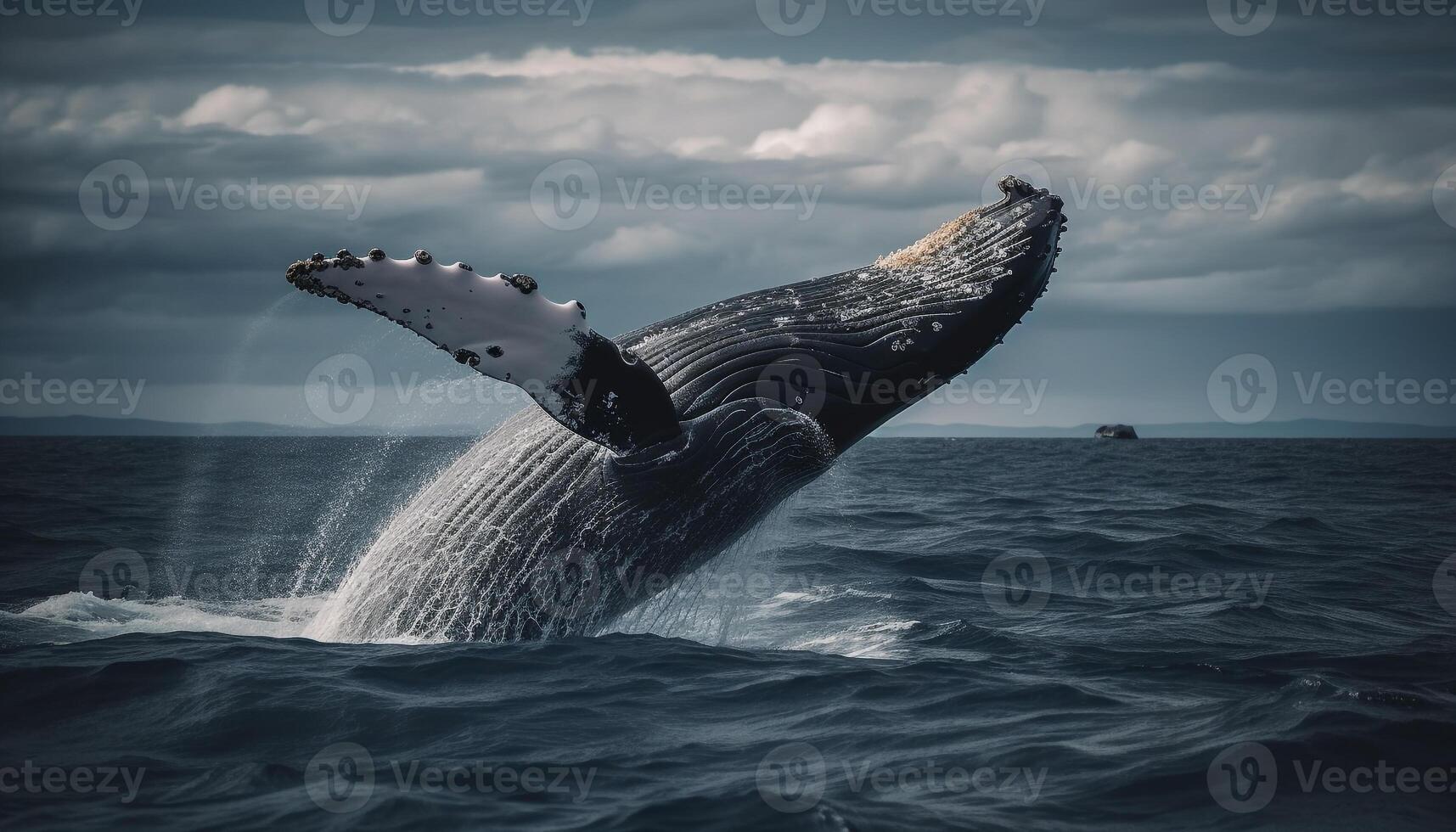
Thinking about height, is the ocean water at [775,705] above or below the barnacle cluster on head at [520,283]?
below

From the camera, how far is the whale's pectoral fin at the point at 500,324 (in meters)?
6.09

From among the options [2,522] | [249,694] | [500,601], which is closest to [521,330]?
[500,601]

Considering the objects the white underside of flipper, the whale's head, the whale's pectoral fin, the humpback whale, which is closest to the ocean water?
the humpback whale

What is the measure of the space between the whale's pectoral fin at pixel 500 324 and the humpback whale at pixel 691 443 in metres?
0.23

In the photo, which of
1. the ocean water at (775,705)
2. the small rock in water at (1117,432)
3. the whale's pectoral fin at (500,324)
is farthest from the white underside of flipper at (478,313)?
the small rock in water at (1117,432)

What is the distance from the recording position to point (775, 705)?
290 inches

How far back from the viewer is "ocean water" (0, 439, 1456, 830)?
18.1 ft

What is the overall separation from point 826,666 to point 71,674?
16.3 ft

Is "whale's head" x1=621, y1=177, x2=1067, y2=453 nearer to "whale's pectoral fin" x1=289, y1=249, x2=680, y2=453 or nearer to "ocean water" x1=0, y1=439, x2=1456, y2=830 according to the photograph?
"whale's pectoral fin" x1=289, y1=249, x2=680, y2=453

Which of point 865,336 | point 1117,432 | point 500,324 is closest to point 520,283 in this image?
point 500,324

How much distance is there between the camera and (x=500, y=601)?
7.68m

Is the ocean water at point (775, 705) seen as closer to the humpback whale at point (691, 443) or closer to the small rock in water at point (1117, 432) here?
the humpback whale at point (691, 443)

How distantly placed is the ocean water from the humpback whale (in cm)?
42

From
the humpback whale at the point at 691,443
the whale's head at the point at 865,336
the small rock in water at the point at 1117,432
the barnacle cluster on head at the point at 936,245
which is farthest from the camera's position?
the small rock in water at the point at 1117,432
